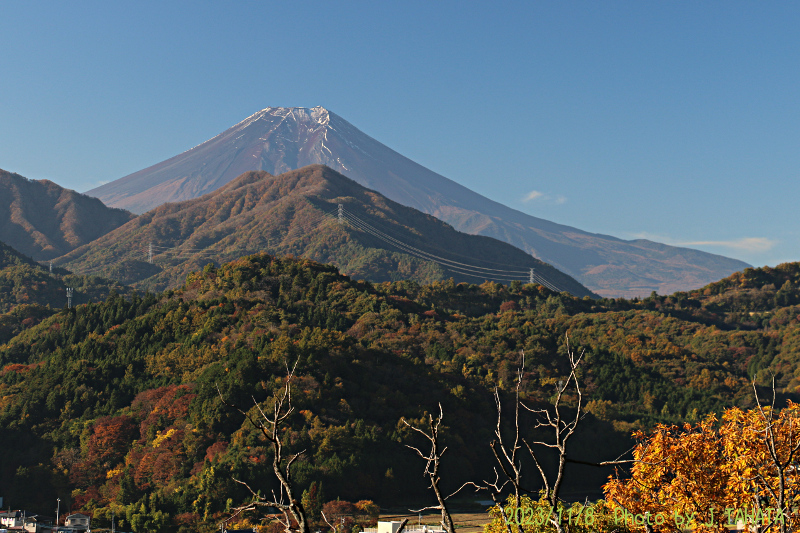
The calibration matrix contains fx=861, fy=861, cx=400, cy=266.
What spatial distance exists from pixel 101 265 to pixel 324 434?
5660 inches

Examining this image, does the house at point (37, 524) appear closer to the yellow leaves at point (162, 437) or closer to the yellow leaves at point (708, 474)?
the yellow leaves at point (162, 437)

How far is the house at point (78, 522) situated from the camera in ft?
156

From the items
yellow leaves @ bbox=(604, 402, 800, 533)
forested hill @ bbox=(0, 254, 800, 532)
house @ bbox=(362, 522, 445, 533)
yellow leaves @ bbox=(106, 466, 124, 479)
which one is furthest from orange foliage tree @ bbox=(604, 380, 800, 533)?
yellow leaves @ bbox=(106, 466, 124, 479)

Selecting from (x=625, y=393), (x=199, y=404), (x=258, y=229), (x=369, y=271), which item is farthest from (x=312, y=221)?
(x=199, y=404)

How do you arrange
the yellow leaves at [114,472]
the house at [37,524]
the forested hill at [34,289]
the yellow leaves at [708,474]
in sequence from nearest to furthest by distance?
1. the yellow leaves at [708,474]
2. the house at [37,524]
3. the yellow leaves at [114,472]
4. the forested hill at [34,289]

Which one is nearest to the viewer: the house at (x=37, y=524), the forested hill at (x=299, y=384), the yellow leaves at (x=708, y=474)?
the yellow leaves at (x=708, y=474)

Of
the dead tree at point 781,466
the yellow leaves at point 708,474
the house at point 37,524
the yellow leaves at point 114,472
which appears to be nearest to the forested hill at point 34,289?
the yellow leaves at point 114,472

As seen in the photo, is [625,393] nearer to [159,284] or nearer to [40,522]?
[40,522]

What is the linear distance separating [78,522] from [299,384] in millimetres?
17255

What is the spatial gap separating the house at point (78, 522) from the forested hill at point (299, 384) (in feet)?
2.45

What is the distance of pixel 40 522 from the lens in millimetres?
47938

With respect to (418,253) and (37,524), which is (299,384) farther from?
(418,253)

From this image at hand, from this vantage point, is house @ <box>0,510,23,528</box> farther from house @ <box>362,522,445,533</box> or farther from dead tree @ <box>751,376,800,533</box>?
dead tree @ <box>751,376,800,533</box>

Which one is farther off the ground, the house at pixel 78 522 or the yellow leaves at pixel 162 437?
the yellow leaves at pixel 162 437
